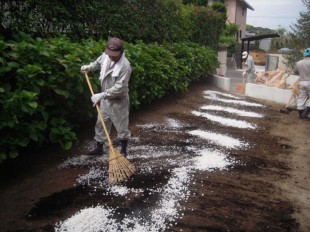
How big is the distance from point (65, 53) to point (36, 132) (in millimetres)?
1359

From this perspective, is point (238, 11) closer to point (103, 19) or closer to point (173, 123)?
point (103, 19)

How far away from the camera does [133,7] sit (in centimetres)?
880

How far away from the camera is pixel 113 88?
4582 mm

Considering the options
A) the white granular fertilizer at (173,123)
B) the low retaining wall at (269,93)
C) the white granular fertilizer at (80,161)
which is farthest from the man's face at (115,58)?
the low retaining wall at (269,93)

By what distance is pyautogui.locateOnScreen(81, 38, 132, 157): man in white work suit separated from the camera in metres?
4.57

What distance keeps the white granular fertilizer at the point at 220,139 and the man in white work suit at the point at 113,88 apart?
199 cm

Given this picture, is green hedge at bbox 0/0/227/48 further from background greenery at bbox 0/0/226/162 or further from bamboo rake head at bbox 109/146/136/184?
bamboo rake head at bbox 109/146/136/184

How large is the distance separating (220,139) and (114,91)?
8.97 feet

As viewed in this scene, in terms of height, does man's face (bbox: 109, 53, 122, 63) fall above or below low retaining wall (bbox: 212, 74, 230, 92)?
above

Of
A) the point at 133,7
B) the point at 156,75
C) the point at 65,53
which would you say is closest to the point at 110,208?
the point at 65,53

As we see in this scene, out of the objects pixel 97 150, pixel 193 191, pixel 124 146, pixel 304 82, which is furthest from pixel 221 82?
pixel 193 191

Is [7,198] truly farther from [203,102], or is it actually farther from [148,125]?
[203,102]

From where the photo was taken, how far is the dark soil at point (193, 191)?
3.50 meters

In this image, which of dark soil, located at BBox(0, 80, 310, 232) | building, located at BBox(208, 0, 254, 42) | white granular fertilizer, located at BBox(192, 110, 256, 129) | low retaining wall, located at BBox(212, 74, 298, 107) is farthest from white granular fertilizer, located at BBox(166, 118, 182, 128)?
building, located at BBox(208, 0, 254, 42)
